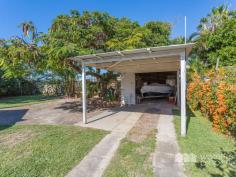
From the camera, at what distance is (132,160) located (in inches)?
165

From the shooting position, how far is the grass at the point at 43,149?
12.5 ft

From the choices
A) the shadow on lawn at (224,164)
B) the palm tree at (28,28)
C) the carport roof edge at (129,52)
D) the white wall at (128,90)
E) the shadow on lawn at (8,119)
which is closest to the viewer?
the shadow on lawn at (224,164)

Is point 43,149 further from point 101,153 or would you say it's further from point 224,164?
point 224,164

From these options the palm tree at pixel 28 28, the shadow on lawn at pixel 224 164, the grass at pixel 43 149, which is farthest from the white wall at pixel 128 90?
the shadow on lawn at pixel 224 164

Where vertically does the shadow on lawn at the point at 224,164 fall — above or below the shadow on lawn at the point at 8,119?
below

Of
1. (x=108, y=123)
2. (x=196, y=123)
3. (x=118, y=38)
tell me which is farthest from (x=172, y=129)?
(x=118, y=38)

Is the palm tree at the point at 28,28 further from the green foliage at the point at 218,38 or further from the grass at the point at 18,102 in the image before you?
the green foliage at the point at 218,38

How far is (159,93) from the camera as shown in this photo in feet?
52.9

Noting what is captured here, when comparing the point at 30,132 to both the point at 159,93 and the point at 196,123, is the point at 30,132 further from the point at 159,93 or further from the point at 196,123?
the point at 159,93

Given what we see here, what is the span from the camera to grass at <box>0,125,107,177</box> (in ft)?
12.5

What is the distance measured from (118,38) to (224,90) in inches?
253

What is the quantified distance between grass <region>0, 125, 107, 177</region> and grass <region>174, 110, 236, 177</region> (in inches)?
96.0

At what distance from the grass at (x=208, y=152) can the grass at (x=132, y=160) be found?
79 centimetres

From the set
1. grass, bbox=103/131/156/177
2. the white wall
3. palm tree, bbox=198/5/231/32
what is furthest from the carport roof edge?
palm tree, bbox=198/5/231/32
